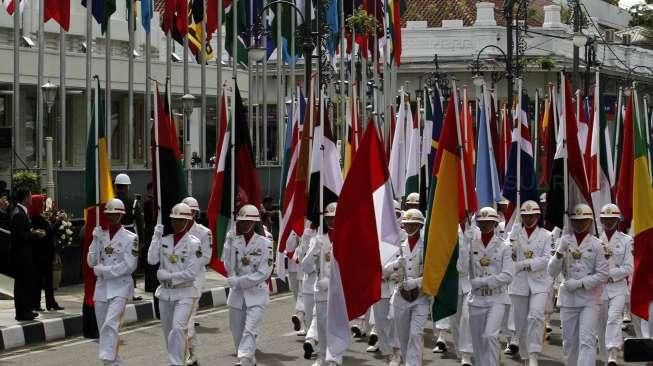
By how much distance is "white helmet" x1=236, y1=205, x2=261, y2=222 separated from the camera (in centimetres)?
1362

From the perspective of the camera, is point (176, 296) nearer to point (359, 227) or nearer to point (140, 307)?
point (359, 227)

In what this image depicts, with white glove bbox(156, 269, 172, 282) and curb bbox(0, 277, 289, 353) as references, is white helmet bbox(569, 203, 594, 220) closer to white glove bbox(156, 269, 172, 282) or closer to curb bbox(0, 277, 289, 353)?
white glove bbox(156, 269, 172, 282)

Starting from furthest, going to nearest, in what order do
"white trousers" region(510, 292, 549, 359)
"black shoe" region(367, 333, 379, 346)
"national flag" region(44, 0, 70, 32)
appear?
"national flag" region(44, 0, 70, 32) → "black shoe" region(367, 333, 379, 346) → "white trousers" region(510, 292, 549, 359)

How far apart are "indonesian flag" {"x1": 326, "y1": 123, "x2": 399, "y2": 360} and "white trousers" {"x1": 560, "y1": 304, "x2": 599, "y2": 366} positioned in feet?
5.75

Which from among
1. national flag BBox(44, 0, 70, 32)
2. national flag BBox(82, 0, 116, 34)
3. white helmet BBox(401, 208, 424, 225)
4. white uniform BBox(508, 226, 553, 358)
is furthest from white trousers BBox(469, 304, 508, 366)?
national flag BBox(82, 0, 116, 34)

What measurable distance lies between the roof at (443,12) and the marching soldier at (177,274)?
5119 cm

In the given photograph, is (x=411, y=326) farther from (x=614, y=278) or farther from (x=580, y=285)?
(x=614, y=278)

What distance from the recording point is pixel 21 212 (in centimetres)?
1766

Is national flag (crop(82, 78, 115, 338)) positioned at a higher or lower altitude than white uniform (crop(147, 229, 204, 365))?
higher

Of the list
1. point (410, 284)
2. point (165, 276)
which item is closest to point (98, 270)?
point (165, 276)

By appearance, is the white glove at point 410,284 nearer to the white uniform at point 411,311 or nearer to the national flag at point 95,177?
the white uniform at point 411,311

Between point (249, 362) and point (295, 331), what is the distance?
14.3 ft

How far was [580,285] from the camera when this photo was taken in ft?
41.5

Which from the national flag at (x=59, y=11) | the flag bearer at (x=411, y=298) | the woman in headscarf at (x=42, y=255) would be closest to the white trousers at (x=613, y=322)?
the flag bearer at (x=411, y=298)
